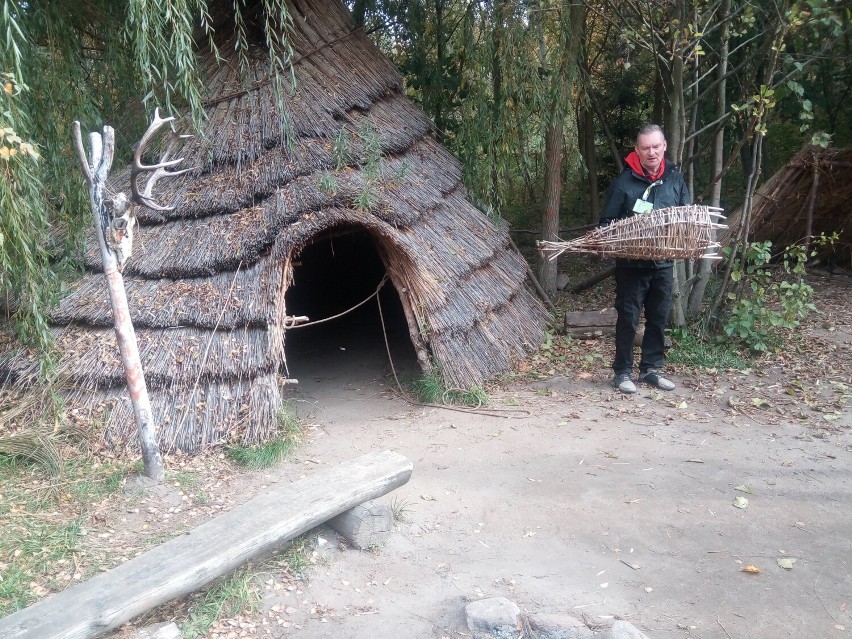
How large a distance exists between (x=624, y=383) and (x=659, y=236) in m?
1.31

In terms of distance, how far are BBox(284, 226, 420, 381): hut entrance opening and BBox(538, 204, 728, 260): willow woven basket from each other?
189 cm

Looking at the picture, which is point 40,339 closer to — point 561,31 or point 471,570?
point 471,570

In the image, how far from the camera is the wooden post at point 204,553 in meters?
2.72

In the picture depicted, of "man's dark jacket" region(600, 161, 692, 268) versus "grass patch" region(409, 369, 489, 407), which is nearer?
"man's dark jacket" region(600, 161, 692, 268)

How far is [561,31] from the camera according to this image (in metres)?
6.56

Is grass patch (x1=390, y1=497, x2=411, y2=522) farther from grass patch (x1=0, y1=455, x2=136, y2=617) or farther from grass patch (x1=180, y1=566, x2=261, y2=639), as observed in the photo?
grass patch (x1=0, y1=455, x2=136, y2=617)

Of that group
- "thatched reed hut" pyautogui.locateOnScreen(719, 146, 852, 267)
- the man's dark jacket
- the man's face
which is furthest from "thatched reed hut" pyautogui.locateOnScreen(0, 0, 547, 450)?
"thatched reed hut" pyautogui.locateOnScreen(719, 146, 852, 267)

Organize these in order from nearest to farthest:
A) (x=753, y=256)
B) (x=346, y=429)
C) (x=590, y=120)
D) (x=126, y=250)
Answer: (x=126, y=250)
(x=346, y=429)
(x=753, y=256)
(x=590, y=120)

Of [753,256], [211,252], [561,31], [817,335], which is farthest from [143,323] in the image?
[817,335]

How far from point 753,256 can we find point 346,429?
376 cm

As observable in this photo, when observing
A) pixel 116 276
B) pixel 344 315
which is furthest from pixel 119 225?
pixel 344 315

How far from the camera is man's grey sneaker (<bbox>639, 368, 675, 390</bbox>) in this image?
567 cm

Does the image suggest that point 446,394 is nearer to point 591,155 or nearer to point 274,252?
point 274,252

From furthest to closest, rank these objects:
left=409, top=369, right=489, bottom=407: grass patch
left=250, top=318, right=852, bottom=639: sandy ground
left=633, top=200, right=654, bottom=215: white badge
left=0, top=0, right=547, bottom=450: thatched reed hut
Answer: left=409, top=369, right=489, bottom=407: grass patch, left=633, top=200, right=654, bottom=215: white badge, left=0, top=0, right=547, bottom=450: thatched reed hut, left=250, top=318, right=852, bottom=639: sandy ground
